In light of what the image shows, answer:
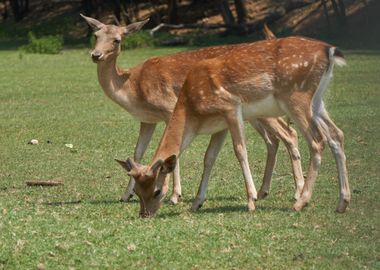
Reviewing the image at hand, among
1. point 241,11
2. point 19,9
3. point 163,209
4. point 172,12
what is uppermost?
point 163,209

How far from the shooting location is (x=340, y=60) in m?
9.34

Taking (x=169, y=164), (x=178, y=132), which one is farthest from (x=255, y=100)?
(x=169, y=164)

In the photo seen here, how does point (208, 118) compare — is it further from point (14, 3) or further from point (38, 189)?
point (14, 3)

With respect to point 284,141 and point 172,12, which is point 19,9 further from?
point 284,141

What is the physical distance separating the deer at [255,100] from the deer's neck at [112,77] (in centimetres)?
160

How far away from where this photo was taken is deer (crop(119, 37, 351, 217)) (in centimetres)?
934

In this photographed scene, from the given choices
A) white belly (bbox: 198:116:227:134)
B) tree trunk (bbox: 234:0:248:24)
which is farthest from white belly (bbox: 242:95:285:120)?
tree trunk (bbox: 234:0:248:24)

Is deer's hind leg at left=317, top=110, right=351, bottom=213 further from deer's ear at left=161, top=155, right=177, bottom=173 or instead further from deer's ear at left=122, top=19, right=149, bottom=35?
deer's ear at left=122, top=19, right=149, bottom=35

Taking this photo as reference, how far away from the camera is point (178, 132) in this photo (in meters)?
9.58

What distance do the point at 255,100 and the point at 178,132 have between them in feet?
2.49

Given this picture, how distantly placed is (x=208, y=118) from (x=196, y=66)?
511mm

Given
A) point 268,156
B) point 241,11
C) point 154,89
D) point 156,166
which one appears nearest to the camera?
point 156,166

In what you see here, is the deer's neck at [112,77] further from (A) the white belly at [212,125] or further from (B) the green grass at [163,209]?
(A) the white belly at [212,125]

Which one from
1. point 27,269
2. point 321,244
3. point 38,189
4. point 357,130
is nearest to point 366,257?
point 321,244
